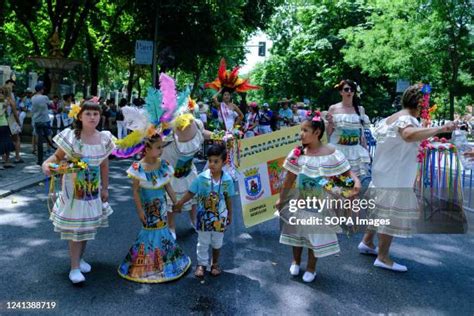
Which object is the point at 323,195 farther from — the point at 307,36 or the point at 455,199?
the point at 307,36

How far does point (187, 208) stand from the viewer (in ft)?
18.3

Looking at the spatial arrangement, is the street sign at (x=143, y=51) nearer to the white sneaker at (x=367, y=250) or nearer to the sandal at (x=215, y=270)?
the white sneaker at (x=367, y=250)

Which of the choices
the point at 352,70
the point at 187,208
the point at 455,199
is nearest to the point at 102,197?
the point at 187,208

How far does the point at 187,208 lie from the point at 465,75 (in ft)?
57.9

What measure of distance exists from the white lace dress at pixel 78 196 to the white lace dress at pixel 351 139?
10.3 feet

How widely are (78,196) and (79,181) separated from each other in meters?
0.14

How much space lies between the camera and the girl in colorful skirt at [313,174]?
13.5 feet

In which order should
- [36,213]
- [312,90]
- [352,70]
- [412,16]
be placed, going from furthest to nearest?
1. [312,90]
2. [352,70]
3. [412,16]
4. [36,213]

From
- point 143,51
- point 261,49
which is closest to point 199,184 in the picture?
point 143,51

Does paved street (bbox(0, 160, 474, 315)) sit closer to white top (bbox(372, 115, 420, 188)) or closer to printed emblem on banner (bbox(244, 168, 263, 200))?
printed emblem on banner (bbox(244, 168, 263, 200))

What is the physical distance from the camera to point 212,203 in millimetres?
4348

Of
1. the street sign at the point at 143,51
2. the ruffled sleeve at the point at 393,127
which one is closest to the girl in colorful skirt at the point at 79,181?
the ruffled sleeve at the point at 393,127

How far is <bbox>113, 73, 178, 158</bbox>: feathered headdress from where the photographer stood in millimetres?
4129

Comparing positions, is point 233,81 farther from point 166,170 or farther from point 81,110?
point 81,110
